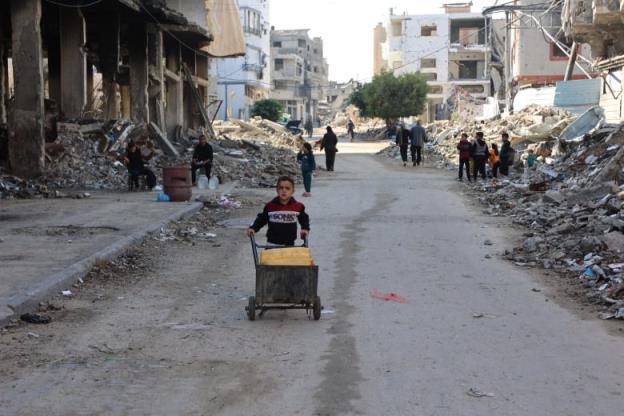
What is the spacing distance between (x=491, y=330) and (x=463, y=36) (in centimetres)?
9126

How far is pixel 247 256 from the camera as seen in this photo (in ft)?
37.8

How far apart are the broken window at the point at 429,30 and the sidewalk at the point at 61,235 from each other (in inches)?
3236

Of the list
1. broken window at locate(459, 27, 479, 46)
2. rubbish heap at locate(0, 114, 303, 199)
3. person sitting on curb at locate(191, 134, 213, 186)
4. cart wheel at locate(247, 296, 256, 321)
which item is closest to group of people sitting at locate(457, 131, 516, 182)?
rubbish heap at locate(0, 114, 303, 199)

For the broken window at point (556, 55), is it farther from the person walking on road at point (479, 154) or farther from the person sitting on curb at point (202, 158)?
the person sitting on curb at point (202, 158)

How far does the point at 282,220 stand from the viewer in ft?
25.9

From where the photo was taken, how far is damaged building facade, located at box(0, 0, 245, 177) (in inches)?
741

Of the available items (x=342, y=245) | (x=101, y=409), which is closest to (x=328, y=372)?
(x=101, y=409)

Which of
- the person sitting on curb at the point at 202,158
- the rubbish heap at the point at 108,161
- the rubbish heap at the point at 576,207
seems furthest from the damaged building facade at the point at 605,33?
the person sitting on curb at the point at 202,158

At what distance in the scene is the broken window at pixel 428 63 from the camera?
3760 inches

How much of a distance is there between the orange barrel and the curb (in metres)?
4.74

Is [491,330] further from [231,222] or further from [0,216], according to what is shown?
[0,216]

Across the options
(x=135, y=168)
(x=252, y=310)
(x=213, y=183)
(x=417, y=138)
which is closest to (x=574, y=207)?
(x=252, y=310)

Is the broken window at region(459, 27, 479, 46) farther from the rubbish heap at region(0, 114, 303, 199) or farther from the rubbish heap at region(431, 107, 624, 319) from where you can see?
the rubbish heap at region(431, 107, 624, 319)

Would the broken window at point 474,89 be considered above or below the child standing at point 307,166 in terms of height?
above
